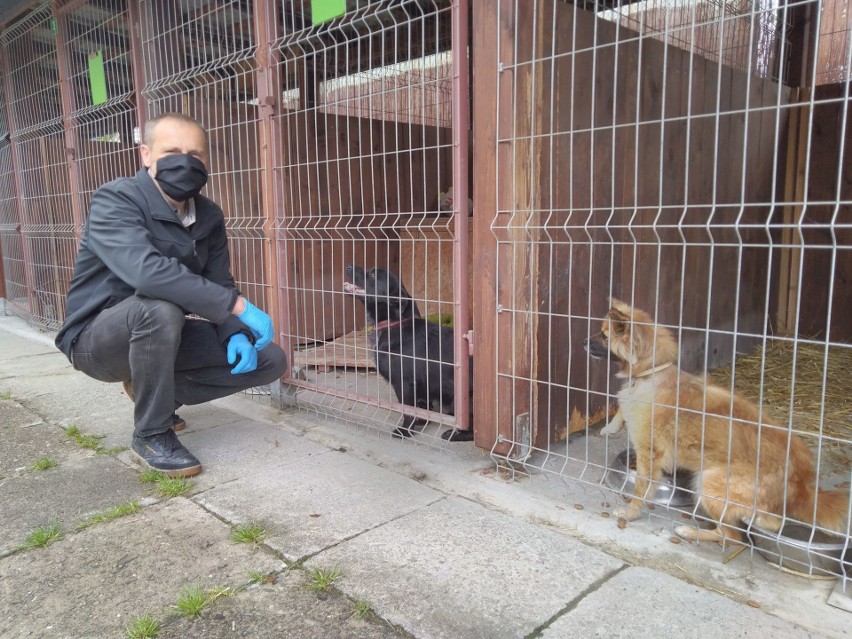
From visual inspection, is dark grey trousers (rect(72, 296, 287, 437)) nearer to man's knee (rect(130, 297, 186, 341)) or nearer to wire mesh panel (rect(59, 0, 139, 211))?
man's knee (rect(130, 297, 186, 341))

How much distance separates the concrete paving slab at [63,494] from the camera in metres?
2.46

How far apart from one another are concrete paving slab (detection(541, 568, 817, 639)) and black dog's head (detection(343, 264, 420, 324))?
2.00 meters

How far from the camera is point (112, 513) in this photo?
99.0 inches

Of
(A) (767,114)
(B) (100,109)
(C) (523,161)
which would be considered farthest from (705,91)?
(B) (100,109)

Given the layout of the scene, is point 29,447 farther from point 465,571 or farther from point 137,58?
point 137,58

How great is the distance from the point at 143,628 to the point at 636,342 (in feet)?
6.58

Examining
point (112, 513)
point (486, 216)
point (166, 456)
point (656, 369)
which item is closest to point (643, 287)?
point (656, 369)

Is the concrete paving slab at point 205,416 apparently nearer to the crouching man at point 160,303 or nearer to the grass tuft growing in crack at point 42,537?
the crouching man at point 160,303

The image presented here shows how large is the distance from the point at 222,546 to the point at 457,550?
2.86 feet

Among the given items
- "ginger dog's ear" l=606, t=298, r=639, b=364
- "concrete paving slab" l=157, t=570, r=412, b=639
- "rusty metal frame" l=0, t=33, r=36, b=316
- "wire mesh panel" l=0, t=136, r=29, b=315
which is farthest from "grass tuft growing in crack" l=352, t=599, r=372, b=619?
"wire mesh panel" l=0, t=136, r=29, b=315

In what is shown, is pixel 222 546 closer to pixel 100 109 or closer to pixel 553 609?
pixel 553 609

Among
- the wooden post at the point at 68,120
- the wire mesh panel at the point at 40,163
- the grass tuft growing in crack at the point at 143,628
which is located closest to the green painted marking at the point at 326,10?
the grass tuft growing in crack at the point at 143,628

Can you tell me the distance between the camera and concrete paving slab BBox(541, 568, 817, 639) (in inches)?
68.6

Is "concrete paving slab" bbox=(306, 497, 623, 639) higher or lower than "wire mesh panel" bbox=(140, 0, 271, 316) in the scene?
lower
